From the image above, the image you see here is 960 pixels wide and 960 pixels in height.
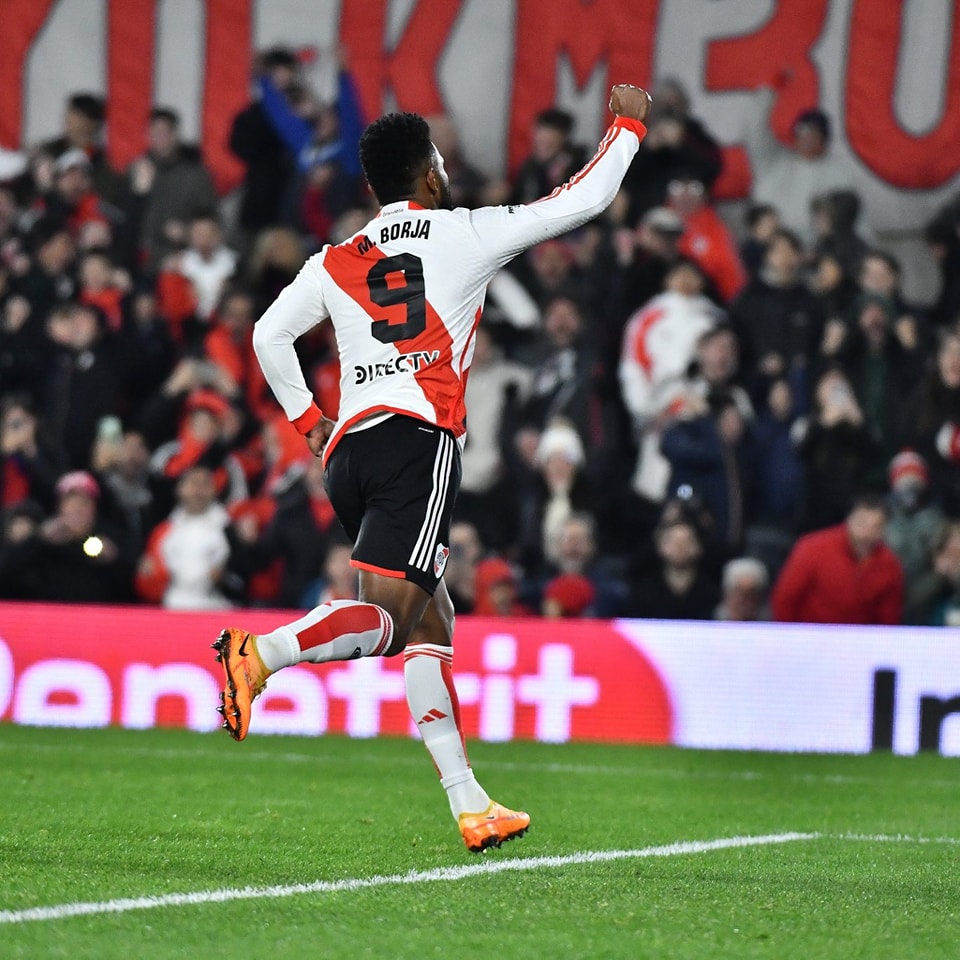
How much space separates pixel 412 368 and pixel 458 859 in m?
1.41

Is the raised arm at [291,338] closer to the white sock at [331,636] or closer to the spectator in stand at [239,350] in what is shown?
the white sock at [331,636]

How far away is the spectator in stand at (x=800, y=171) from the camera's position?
1281cm

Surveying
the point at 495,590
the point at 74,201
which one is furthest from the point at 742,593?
the point at 74,201

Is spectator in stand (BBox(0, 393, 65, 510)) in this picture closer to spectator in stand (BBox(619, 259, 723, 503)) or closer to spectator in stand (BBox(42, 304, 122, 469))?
spectator in stand (BBox(42, 304, 122, 469))

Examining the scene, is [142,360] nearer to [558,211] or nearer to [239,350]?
[239,350]

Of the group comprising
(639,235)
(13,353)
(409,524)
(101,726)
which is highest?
(639,235)

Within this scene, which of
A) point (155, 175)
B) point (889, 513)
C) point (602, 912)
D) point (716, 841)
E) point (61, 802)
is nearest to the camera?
point (602, 912)

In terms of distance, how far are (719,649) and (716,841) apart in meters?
4.27

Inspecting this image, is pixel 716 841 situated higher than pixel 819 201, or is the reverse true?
pixel 819 201

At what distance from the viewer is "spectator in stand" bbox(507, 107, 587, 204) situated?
12.7 metres

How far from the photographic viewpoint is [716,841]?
614cm

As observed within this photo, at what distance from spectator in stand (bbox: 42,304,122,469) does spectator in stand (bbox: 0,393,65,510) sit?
17 centimetres

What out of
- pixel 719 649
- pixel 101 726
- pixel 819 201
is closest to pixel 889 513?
pixel 719 649

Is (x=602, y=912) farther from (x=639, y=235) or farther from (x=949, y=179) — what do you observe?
(x=949, y=179)
